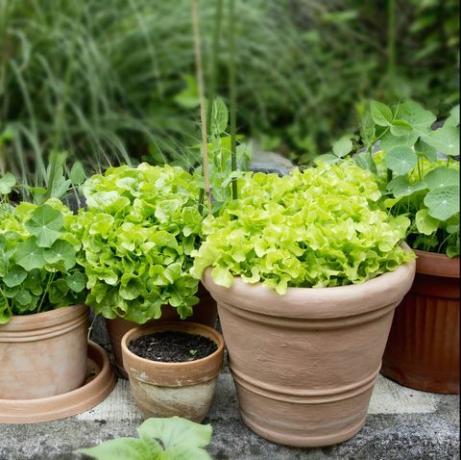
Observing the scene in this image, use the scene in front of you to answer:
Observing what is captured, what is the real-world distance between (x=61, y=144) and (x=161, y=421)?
2245 millimetres

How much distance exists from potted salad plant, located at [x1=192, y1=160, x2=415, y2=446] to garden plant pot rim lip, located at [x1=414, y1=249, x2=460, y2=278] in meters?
0.09

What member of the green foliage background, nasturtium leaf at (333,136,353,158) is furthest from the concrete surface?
the green foliage background

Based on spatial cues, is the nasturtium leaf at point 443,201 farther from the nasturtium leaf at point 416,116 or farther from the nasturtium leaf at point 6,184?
the nasturtium leaf at point 6,184

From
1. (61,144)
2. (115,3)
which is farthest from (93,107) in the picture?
(115,3)

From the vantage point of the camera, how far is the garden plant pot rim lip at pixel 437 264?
73.3 inches

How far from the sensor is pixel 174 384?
1.80 meters

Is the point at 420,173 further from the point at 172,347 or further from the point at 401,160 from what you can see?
the point at 172,347

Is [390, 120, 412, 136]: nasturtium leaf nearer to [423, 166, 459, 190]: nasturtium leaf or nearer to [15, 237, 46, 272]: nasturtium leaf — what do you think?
[423, 166, 459, 190]: nasturtium leaf

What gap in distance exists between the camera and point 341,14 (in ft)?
15.1

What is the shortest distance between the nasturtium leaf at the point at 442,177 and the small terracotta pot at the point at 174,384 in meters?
0.59

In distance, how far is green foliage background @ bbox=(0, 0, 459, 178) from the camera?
368 centimetres

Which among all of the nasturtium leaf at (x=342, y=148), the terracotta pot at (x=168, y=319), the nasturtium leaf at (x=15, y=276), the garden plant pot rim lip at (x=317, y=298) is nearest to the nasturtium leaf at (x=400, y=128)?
the nasturtium leaf at (x=342, y=148)

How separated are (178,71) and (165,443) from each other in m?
2.70

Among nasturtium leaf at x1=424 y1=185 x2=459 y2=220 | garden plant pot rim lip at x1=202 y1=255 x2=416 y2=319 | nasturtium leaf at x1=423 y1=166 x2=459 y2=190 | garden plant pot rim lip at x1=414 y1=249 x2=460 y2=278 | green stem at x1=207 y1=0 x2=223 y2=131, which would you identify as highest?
green stem at x1=207 y1=0 x2=223 y2=131
